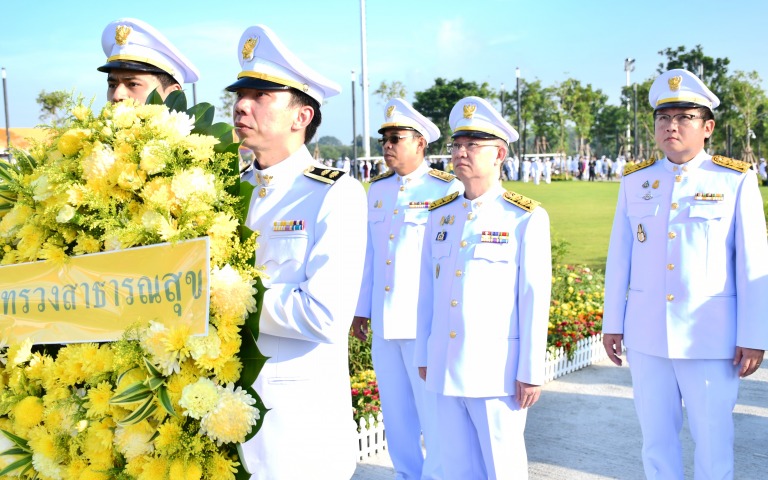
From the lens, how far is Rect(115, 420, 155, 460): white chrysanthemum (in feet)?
5.82

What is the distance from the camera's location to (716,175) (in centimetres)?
361

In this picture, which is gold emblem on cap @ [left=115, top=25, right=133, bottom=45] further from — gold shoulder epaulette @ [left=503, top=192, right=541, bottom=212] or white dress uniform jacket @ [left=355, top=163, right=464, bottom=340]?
white dress uniform jacket @ [left=355, top=163, right=464, bottom=340]

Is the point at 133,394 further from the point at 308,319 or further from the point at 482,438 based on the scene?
the point at 482,438

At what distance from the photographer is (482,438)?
3314mm

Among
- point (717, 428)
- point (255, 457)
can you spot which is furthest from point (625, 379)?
point (255, 457)

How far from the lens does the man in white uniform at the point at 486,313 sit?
328 centimetres

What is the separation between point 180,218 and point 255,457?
2.74ft

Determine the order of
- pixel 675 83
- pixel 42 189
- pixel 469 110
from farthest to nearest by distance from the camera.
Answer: pixel 675 83 < pixel 469 110 < pixel 42 189

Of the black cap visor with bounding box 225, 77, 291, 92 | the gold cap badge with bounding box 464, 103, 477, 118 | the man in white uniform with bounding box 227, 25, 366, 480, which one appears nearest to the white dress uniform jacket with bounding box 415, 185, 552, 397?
the gold cap badge with bounding box 464, 103, 477, 118

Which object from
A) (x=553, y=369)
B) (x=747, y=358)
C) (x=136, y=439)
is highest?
(x=136, y=439)

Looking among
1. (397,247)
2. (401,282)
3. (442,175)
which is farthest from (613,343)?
(442,175)

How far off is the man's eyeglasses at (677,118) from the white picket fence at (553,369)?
2.34m

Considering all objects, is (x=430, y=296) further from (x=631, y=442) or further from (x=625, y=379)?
(x=625, y=379)

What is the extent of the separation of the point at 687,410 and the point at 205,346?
8.88 feet
